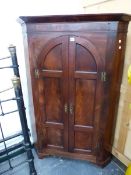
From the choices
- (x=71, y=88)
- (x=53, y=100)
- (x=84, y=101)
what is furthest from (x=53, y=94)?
(x=84, y=101)

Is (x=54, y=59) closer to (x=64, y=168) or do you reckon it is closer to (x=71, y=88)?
(x=71, y=88)

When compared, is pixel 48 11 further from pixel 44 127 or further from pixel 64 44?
pixel 44 127

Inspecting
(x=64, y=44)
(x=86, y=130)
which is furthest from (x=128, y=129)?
(x=64, y=44)

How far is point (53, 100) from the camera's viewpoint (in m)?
1.55

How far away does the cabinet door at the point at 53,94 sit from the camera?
4.48 feet

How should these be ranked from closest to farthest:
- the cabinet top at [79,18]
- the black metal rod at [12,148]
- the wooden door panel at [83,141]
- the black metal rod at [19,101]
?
1. the cabinet top at [79,18]
2. the black metal rod at [19,101]
3. the wooden door panel at [83,141]
4. the black metal rod at [12,148]

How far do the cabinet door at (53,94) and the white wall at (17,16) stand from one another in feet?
1.11

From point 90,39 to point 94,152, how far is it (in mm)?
1106

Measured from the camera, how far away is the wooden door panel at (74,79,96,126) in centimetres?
142

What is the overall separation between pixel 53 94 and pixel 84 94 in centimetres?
28

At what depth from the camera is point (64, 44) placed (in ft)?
4.32

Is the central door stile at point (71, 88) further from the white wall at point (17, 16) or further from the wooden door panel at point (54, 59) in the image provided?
the white wall at point (17, 16)

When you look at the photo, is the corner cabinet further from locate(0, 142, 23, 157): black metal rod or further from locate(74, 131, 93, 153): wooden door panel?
locate(0, 142, 23, 157): black metal rod

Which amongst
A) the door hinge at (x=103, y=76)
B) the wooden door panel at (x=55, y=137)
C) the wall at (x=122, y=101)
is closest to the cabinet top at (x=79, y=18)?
the wall at (x=122, y=101)
